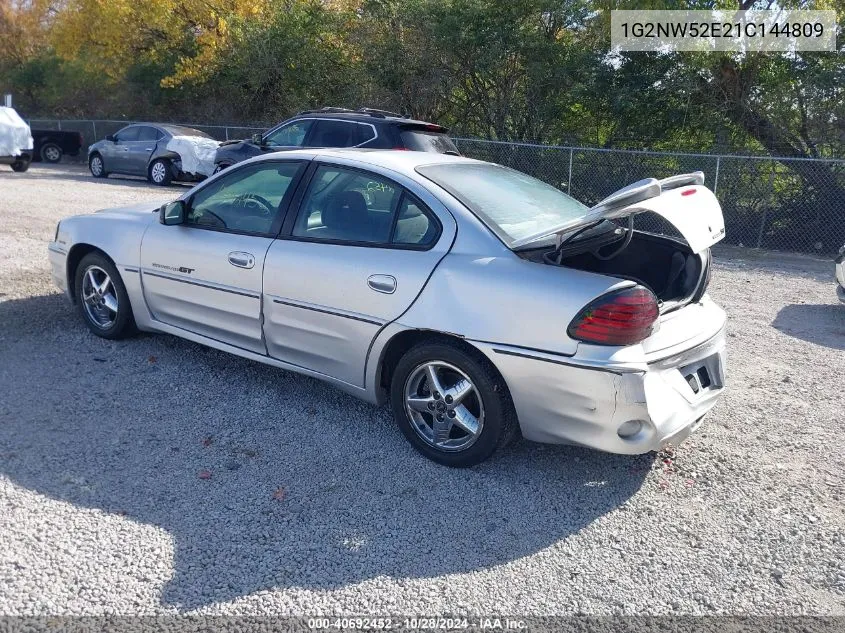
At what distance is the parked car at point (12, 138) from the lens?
60.5 feet

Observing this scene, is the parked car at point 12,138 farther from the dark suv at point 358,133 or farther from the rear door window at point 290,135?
the rear door window at point 290,135

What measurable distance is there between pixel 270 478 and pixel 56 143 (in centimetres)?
2418

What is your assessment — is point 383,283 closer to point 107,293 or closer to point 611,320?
point 611,320

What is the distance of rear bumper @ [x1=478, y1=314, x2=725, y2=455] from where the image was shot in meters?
3.64

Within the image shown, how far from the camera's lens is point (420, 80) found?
18.6m

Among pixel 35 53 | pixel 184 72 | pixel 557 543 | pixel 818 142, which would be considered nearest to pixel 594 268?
pixel 557 543

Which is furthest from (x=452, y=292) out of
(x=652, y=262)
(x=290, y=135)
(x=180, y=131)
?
(x=180, y=131)

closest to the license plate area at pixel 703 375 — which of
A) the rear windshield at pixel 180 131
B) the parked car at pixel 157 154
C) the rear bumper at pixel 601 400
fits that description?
the rear bumper at pixel 601 400

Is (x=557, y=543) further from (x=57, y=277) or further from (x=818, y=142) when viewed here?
(x=818, y=142)

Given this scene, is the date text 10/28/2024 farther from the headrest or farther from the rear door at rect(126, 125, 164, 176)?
the rear door at rect(126, 125, 164, 176)

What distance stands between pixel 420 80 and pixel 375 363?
50.6 feet

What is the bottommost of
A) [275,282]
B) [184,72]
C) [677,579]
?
[677,579]

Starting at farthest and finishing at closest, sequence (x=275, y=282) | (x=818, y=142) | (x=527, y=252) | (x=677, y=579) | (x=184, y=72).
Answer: (x=184, y=72) < (x=818, y=142) < (x=275, y=282) < (x=527, y=252) < (x=677, y=579)

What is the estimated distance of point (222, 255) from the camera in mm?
4957
